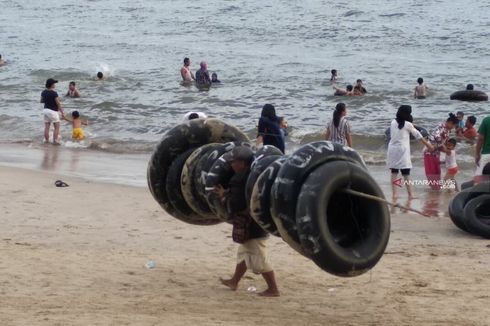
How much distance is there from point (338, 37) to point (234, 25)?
677cm

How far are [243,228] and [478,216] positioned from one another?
15.1 ft

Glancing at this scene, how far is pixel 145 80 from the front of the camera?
33188 millimetres

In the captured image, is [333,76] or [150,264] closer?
[150,264]

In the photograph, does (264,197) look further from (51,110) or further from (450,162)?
(51,110)

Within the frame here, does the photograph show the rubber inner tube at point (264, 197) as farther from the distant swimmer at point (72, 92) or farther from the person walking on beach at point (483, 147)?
the distant swimmer at point (72, 92)

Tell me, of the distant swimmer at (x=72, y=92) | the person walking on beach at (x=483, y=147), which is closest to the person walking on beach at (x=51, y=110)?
the distant swimmer at (x=72, y=92)

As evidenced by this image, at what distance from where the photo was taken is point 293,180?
25.3ft

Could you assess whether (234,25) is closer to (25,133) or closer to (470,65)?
(470,65)

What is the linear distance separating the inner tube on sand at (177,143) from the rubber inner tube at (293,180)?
2.02 meters

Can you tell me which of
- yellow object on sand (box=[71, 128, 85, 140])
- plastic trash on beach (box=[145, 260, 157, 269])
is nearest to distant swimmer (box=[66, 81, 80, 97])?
yellow object on sand (box=[71, 128, 85, 140])

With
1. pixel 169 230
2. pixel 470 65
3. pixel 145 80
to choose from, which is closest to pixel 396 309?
pixel 169 230

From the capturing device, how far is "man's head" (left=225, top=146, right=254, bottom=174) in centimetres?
857

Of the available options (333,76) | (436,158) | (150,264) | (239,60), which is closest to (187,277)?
(150,264)

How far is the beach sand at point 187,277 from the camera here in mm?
8406
